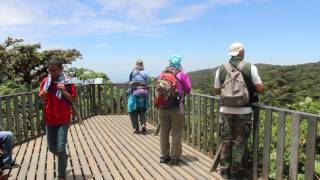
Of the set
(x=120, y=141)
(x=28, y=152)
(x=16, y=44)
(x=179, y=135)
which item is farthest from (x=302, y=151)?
(x=16, y=44)


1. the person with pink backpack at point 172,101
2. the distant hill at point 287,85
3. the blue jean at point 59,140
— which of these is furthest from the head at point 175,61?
the distant hill at point 287,85

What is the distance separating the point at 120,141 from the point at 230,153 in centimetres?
387

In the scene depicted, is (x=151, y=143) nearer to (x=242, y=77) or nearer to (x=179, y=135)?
(x=179, y=135)

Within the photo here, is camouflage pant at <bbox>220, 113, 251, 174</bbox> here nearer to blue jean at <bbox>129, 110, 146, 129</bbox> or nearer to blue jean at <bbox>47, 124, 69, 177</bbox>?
blue jean at <bbox>47, 124, 69, 177</bbox>

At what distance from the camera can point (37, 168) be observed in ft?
24.0

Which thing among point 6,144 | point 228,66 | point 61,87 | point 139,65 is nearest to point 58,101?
point 61,87

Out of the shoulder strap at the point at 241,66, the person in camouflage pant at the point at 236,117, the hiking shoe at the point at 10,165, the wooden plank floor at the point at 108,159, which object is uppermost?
the shoulder strap at the point at 241,66

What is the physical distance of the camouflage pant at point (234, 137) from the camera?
5988mm

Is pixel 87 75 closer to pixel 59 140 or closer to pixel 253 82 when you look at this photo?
pixel 59 140

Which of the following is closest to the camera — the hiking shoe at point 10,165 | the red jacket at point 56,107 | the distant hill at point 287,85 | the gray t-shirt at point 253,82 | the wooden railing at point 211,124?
the wooden railing at point 211,124

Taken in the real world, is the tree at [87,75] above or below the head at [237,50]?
below

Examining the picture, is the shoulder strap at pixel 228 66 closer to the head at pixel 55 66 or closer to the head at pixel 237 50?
the head at pixel 237 50

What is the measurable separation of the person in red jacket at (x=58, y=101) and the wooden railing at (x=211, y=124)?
262 centimetres

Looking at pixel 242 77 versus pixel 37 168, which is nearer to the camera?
pixel 242 77
